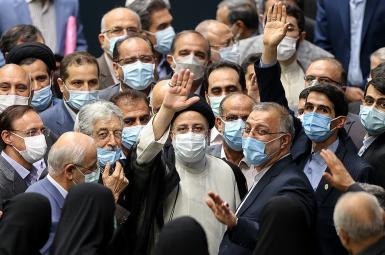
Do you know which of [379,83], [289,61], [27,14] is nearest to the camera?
[379,83]

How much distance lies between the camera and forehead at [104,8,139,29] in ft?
41.0

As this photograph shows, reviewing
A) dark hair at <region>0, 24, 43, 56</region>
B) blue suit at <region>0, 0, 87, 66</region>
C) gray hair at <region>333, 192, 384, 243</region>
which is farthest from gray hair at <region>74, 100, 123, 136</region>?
blue suit at <region>0, 0, 87, 66</region>

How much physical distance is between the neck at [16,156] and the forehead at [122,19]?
2.65 m

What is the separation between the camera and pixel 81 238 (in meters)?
8.32

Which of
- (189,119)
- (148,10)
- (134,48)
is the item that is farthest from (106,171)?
(148,10)

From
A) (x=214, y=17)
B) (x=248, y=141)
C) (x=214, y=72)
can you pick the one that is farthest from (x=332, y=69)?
(x=214, y=17)

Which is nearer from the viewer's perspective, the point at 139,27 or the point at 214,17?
the point at 139,27

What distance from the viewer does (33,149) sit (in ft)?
33.1

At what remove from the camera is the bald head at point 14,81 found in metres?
11.0

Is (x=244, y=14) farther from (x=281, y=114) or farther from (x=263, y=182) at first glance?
(x=263, y=182)

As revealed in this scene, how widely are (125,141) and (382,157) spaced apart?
190 cm

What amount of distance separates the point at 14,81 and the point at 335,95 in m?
2.50

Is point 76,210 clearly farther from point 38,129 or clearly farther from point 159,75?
point 159,75

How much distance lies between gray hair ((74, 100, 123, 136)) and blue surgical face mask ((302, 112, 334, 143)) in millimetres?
1336
